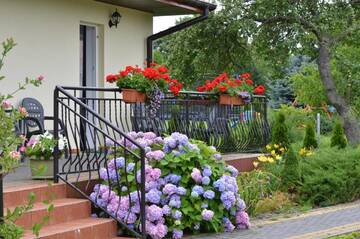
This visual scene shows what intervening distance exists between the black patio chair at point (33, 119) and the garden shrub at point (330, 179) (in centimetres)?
439

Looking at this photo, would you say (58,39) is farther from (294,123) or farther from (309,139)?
(294,123)

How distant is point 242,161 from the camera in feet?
38.7

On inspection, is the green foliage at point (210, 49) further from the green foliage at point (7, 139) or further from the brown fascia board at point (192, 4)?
the green foliage at point (7, 139)

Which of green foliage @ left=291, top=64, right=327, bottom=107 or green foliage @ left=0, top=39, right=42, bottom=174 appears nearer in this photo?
green foliage @ left=0, top=39, right=42, bottom=174

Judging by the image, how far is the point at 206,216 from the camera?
831 cm

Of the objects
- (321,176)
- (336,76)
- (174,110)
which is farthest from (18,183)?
(336,76)

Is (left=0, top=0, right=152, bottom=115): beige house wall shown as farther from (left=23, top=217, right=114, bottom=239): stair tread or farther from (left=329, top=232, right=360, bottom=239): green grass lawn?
(left=329, top=232, right=360, bottom=239): green grass lawn

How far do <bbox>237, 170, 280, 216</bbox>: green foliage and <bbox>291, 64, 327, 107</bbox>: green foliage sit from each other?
62.3 ft

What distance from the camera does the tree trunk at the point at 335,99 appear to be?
656 inches

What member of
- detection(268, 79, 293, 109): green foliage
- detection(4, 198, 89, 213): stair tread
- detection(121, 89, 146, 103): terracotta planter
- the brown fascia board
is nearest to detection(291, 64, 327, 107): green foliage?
detection(268, 79, 293, 109): green foliage

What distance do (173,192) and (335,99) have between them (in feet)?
31.8

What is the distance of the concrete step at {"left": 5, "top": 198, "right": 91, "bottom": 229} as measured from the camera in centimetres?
736

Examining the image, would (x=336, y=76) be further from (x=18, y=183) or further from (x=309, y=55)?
(x=18, y=183)

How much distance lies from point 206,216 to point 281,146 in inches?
207
